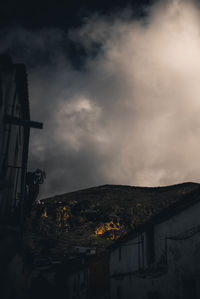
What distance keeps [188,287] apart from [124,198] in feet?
151

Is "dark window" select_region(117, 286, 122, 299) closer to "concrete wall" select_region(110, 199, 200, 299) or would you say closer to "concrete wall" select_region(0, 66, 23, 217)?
"concrete wall" select_region(110, 199, 200, 299)

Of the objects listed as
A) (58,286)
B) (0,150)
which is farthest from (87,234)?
(0,150)

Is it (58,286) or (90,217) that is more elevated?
(90,217)

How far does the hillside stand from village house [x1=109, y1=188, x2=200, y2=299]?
21239 mm

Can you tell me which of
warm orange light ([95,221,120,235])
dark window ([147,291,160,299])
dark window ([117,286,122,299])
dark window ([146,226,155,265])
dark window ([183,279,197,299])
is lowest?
dark window ([117,286,122,299])

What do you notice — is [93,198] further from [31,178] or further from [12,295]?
[31,178]

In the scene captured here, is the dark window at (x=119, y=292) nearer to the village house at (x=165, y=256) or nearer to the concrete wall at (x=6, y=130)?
the village house at (x=165, y=256)

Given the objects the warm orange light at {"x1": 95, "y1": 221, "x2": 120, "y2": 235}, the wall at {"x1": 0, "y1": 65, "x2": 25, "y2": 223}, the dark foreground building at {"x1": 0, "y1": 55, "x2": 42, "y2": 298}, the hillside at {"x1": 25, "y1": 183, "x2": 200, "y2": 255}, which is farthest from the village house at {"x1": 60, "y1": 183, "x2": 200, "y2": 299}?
the warm orange light at {"x1": 95, "y1": 221, "x2": 120, "y2": 235}

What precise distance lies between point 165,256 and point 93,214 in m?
38.2

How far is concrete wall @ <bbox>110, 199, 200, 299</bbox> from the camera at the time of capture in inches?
445

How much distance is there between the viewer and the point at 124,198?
5731 cm

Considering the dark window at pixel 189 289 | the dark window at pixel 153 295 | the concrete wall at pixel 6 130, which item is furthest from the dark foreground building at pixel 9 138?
the dark window at pixel 153 295

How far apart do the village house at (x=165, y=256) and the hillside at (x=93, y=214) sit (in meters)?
21.2

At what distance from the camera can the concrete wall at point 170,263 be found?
11.3m
